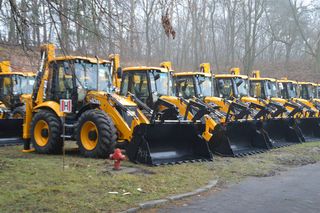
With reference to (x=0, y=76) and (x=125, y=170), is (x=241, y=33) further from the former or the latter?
(x=125, y=170)

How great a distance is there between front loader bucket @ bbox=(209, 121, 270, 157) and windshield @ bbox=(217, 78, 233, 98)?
3.01 m

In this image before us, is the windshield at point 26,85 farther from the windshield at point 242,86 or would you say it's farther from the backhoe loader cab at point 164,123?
the windshield at point 242,86

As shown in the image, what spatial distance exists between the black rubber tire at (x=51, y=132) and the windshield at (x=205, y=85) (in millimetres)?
6015

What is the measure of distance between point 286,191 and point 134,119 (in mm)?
4526

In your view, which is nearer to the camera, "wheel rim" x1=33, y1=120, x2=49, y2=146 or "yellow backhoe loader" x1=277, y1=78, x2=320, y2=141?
"wheel rim" x1=33, y1=120, x2=49, y2=146

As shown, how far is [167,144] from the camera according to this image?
40.5 feet

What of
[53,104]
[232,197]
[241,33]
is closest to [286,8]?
[241,33]

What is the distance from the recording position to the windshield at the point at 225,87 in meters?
18.5

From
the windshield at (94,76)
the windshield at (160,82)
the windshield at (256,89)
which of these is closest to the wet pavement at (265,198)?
the windshield at (160,82)

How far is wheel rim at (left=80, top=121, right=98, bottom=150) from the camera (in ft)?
40.3

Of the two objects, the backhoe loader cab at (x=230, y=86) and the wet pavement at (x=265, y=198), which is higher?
the backhoe loader cab at (x=230, y=86)

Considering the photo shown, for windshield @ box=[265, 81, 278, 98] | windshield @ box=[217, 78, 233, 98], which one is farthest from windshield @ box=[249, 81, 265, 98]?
windshield @ box=[217, 78, 233, 98]

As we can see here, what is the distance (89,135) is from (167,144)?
2115mm

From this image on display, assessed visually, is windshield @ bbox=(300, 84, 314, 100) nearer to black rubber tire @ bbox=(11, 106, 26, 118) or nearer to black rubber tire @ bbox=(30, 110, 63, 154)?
black rubber tire @ bbox=(11, 106, 26, 118)
